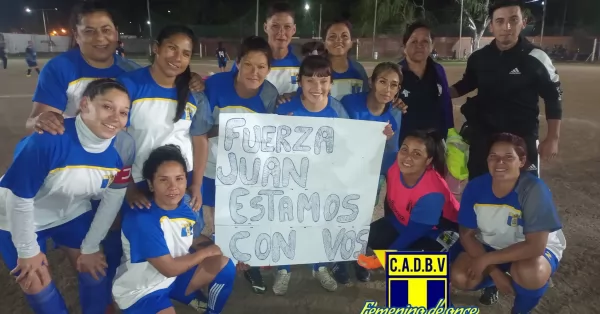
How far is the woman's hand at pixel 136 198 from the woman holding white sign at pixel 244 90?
0.64 meters

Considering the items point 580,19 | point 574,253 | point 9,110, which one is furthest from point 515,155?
point 580,19

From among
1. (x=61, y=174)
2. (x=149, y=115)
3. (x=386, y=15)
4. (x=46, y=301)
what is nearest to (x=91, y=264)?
(x=46, y=301)

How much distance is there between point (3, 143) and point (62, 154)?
18.3ft

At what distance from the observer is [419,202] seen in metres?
3.01

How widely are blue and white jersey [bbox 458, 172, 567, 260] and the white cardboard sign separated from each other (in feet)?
2.18

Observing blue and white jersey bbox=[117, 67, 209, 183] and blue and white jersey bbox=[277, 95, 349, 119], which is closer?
blue and white jersey bbox=[117, 67, 209, 183]

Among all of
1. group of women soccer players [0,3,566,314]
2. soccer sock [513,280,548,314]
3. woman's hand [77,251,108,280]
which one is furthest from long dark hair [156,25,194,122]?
soccer sock [513,280,548,314]

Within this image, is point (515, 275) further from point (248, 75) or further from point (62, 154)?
point (62, 154)

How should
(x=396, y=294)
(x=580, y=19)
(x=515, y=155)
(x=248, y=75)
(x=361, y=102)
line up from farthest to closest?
(x=580, y=19) → (x=361, y=102) → (x=248, y=75) → (x=515, y=155) → (x=396, y=294)

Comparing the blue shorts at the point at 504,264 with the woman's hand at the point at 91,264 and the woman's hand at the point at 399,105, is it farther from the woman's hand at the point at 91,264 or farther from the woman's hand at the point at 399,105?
the woman's hand at the point at 91,264

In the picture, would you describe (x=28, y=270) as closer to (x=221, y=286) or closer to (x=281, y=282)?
(x=221, y=286)

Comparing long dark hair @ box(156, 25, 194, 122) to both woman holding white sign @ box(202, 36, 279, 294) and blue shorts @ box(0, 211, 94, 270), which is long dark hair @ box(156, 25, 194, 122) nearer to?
woman holding white sign @ box(202, 36, 279, 294)

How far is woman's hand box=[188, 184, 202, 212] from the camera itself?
2881 mm

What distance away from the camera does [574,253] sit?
3.69m
